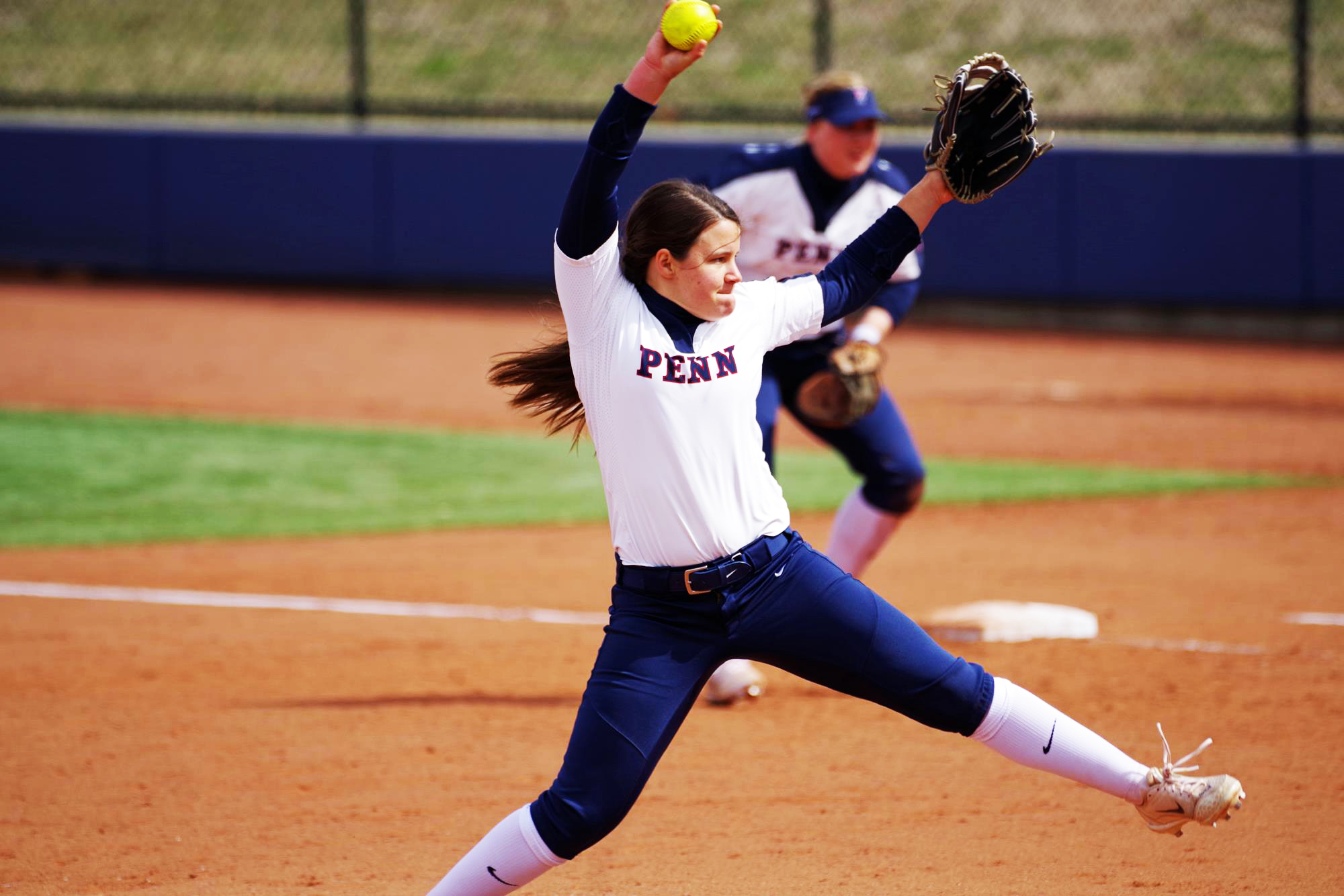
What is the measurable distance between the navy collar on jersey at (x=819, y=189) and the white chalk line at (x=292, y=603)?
6.67 feet

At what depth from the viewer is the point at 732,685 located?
18.1ft

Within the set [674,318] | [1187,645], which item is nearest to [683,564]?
[674,318]

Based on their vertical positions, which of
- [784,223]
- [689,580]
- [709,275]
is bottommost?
[689,580]

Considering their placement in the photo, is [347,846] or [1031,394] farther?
[1031,394]

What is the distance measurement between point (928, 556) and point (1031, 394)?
4.43 m

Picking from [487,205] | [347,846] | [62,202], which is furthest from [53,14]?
[347,846]

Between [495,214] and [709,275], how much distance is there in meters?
12.5

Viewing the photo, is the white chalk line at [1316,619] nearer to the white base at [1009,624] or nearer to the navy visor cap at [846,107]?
the white base at [1009,624]

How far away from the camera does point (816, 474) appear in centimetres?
953

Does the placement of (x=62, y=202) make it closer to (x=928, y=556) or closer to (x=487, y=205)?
(x=487, y=205)

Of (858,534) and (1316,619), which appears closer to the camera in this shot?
(858,534)

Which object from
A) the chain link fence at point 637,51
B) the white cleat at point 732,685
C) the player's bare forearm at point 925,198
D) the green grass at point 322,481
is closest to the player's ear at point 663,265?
the player's bare forearm at point 925,198

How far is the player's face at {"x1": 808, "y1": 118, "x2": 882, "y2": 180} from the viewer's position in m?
5.38

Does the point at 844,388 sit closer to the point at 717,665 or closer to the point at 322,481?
the point at 717,665
